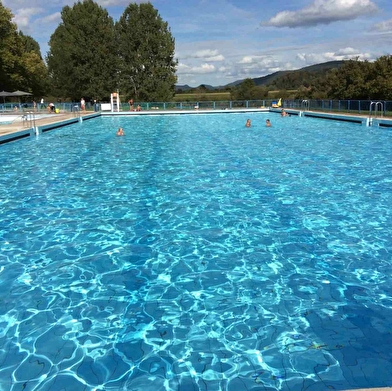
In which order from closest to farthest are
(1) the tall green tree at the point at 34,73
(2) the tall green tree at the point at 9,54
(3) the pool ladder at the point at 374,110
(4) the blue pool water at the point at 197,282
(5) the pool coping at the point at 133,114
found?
1. (4) the blue pool water at the point at 197,282
2. (5) the pool coping at the point at 133,114
3. (3) the pool ladder at the point at 374,110
4. (2) the tall green tree at the point at 9,54
5. (1) the tall green tree at the point at 34,73

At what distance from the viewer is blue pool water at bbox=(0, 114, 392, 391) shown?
3.35 metres

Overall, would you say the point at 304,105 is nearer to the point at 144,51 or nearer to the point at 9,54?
the point at 144,51

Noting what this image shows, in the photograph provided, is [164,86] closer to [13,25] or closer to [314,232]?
[13,25]

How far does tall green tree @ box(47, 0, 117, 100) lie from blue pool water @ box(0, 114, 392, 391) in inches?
1523

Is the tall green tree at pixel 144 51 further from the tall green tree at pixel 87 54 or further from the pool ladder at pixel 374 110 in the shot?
the pool ladder at pixel 374 110

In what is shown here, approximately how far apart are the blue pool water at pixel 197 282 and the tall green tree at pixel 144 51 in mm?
40143

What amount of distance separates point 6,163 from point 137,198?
6102 mm

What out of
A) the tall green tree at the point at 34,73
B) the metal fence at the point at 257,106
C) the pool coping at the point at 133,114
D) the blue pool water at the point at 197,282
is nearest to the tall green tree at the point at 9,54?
the tall green tree at the point at 34,73

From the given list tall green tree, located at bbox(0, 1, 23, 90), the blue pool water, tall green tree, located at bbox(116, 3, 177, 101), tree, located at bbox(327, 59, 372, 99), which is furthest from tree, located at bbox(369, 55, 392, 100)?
tall green tree, located at bbox(0, 1, 23, 90)

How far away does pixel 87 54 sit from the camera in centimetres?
4503

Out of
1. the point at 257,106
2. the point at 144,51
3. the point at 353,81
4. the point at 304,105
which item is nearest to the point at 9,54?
the point at 144,51

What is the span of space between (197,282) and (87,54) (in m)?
45.3

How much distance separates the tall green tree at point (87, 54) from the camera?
149ft

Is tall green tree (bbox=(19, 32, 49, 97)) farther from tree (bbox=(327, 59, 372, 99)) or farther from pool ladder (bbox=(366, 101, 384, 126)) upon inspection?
pool ladder (bbox=(366, 101, 384, 126))
